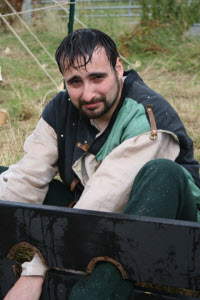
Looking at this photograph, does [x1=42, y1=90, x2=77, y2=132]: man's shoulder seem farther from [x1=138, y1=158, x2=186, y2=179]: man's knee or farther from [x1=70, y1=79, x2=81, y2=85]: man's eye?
[x1=138, y1=158, x2=186, y2=179]: man's knee

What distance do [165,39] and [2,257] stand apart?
5.87 m

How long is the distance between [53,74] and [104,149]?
157 inches

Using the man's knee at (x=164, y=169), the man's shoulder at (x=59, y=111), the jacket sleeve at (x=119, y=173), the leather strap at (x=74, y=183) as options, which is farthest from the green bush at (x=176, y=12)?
the man's knee at (x=164, y=169)

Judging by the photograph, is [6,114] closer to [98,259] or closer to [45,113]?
[45,113]

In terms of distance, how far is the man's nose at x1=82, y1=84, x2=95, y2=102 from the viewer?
161 centimetres

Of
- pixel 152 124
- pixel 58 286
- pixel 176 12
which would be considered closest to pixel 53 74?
pixel 176 12

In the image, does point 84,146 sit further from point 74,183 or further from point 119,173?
point 119,173

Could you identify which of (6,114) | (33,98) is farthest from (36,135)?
(33,98)

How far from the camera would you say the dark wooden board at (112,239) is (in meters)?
1.14

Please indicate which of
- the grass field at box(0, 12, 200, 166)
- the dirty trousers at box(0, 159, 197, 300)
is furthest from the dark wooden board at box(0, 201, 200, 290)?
the grass field at box(0, 12, 200, 166)

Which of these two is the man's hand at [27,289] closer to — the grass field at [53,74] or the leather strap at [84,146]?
the leather strap at [84,146]

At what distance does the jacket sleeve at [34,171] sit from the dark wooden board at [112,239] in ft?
1.49

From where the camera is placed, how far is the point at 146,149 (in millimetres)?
1475

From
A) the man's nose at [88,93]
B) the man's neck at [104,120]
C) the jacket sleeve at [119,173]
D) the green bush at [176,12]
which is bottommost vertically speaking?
the jacket sleeve at [119,173]
